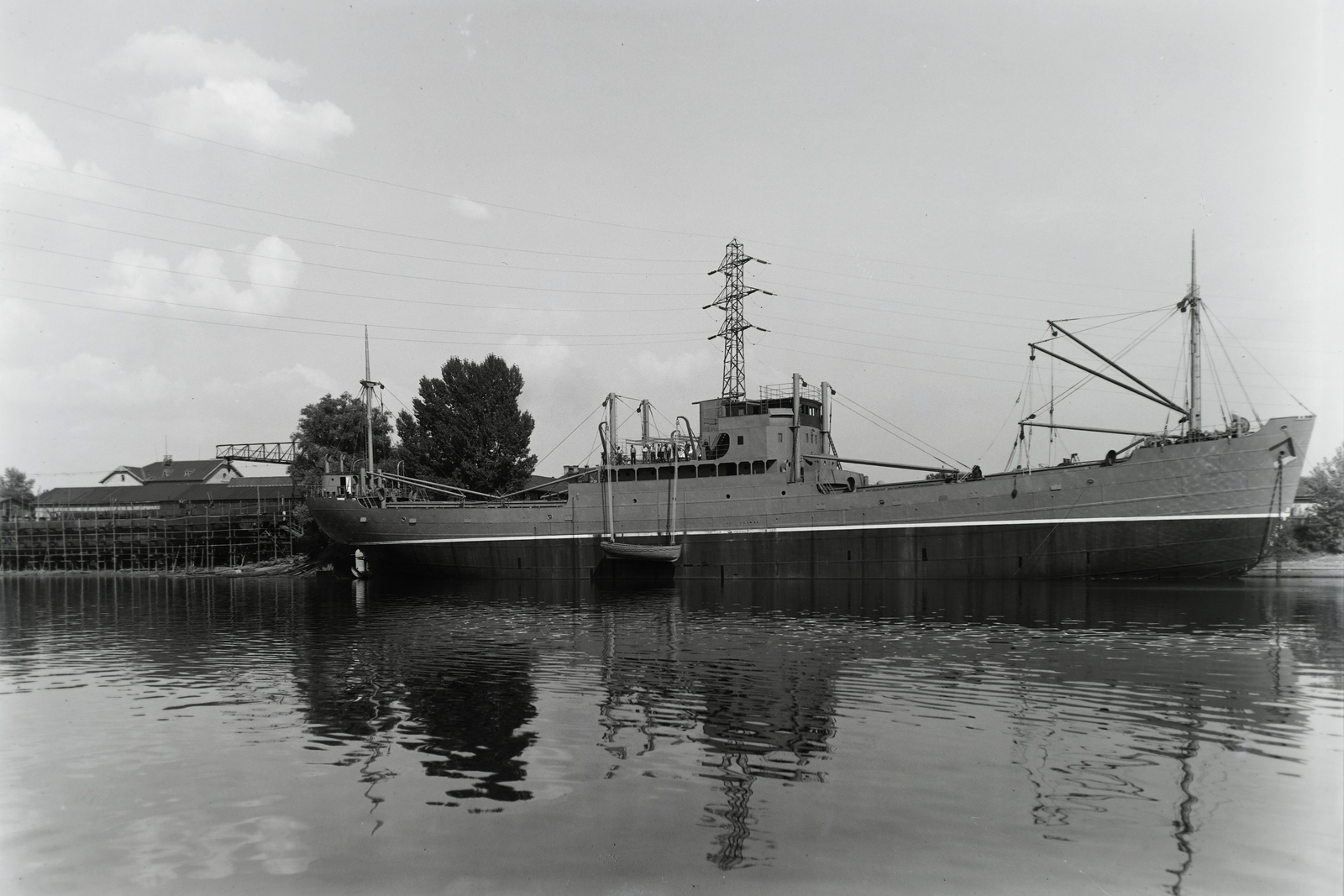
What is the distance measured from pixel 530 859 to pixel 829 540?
113ft

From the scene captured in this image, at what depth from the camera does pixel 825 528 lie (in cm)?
4156

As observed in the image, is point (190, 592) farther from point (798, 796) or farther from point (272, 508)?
point (798, 796)

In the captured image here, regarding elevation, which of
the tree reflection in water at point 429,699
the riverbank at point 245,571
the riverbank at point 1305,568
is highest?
the tree reflection in water at point 429,699

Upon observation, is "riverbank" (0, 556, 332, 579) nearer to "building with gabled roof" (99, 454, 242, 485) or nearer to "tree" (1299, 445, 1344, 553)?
"building with gabled roof" (99, 454, 242, 485)

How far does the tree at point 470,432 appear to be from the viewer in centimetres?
6581

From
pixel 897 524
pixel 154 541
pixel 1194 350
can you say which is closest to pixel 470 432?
pixel 154 541

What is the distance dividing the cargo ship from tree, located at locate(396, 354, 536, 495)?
531 inches

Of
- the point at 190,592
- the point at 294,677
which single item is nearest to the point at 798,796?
the point at 294,677

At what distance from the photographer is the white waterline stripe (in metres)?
36.1

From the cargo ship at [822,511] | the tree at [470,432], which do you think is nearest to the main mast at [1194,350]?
the cargo ship at [822,511]

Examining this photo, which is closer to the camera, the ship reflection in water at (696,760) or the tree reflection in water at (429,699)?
the ship reflection in water at (696,760)

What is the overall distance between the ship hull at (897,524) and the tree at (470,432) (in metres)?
16.1

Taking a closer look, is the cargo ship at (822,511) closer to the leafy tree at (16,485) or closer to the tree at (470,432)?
the tree at (470,432)

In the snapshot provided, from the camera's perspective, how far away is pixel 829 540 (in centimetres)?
4138
